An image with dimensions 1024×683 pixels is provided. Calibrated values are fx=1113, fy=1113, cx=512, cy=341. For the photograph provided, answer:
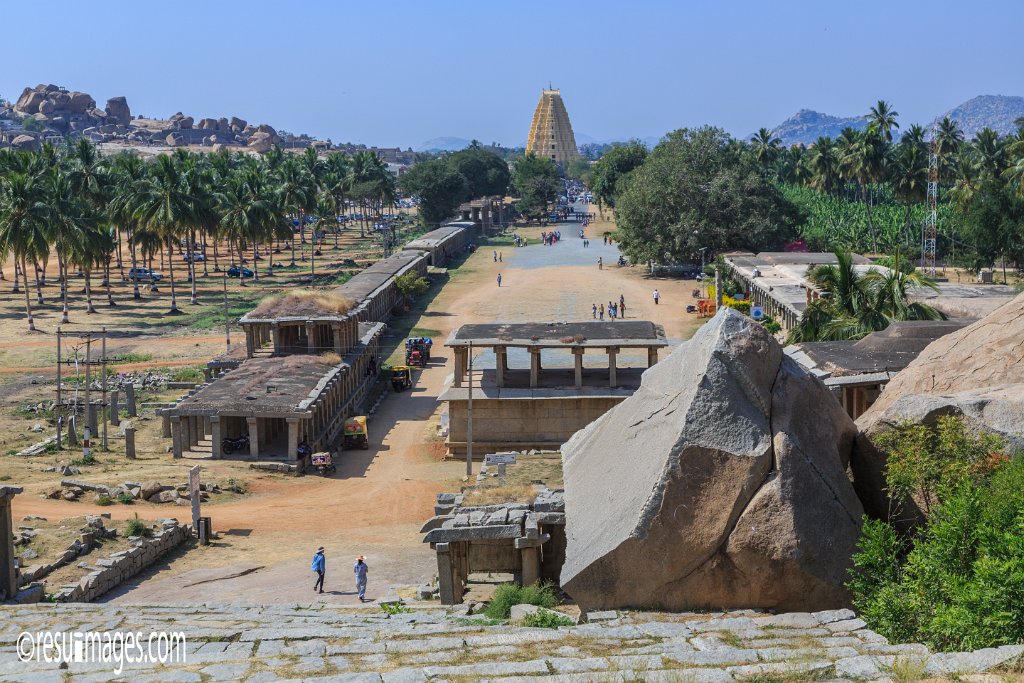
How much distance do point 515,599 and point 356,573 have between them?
6935 mm

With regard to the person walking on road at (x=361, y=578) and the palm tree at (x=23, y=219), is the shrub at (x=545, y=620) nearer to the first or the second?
the person walking on road at (x=361, y=578)

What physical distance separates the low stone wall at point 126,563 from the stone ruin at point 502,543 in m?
7.57

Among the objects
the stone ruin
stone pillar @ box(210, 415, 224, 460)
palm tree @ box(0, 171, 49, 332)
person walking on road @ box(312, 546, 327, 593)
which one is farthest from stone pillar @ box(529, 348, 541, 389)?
palm tree @ box(0, 171, 49, 332)

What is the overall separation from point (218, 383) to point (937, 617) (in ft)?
100

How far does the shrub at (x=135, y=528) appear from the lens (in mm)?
25547

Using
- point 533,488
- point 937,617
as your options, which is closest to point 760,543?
point 937,617

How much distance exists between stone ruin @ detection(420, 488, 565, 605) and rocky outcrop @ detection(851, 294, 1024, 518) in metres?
5.33

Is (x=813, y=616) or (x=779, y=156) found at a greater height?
(x=779, y=156)

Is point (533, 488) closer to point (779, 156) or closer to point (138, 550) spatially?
point (138, 550)

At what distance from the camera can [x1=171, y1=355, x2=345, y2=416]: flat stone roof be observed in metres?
35.4

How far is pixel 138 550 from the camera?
80.0ft

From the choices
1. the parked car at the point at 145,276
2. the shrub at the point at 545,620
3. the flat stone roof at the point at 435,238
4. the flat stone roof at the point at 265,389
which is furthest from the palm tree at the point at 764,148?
the shrub at the point at 545,620

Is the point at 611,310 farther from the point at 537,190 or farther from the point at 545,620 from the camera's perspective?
the point at 537,190

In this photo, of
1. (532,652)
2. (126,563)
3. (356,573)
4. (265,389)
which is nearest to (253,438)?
(265,389)
